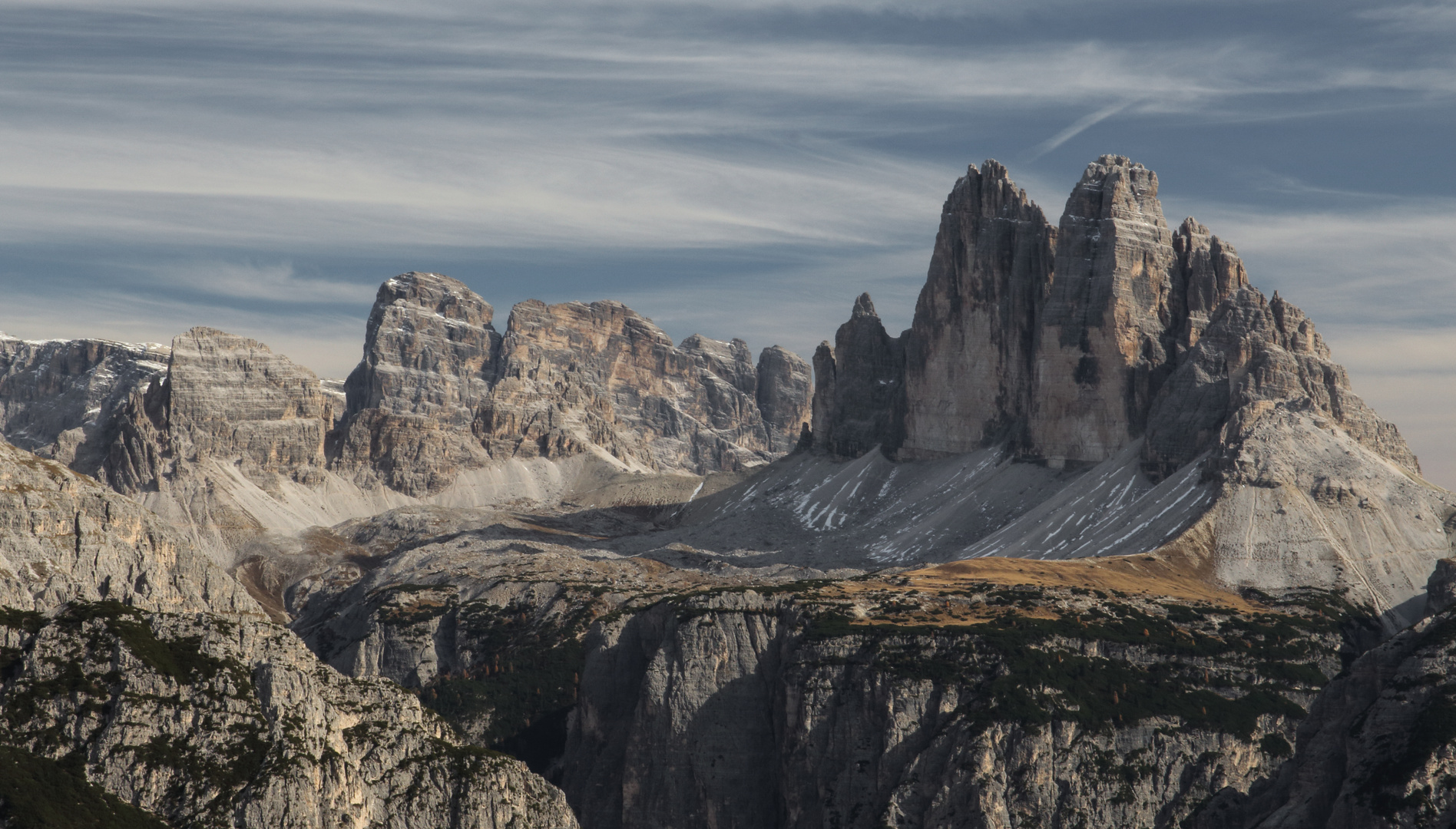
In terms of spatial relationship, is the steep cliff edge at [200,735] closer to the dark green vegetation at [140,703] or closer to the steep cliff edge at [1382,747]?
the dark green vegetation at [140,703]

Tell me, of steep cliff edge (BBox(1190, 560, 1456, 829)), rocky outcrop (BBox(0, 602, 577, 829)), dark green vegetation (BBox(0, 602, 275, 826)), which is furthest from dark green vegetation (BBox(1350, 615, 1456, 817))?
dark green vegetation (BBox(0, 602, 275, 826))

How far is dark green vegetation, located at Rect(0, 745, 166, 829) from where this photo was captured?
111875mm

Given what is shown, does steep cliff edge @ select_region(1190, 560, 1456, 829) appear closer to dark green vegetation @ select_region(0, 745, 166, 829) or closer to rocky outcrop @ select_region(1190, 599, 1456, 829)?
rocky outcrop @ select_region(1190, 599, 1456, 829)

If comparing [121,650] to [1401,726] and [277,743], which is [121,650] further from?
[1401,726]

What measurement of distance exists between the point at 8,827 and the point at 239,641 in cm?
3308

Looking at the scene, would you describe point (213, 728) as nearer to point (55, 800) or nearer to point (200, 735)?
point (200, 735)

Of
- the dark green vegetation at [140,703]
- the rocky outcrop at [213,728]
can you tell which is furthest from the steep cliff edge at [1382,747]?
the dark green vegetation at [140,703]

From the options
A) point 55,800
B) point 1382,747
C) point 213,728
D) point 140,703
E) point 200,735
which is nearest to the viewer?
point 55,800

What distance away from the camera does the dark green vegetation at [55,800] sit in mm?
111875

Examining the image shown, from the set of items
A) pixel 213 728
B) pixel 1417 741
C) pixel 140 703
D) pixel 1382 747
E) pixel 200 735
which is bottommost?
pixel 200 735

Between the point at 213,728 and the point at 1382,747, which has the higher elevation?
the point at 1382,747

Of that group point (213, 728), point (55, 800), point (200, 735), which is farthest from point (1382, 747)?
point (55, 800)

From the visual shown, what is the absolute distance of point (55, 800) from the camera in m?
117

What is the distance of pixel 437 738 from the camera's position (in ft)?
516
